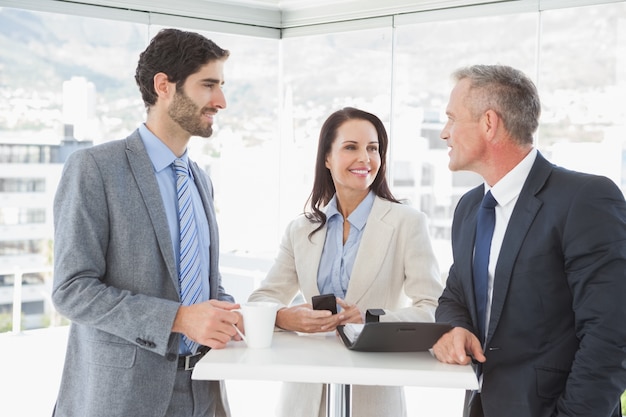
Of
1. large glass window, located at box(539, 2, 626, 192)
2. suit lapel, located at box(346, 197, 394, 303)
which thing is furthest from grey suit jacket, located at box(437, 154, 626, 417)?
large glass window, located at box(539, 2, 626, 192)

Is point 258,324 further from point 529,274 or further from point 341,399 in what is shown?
point 529,274

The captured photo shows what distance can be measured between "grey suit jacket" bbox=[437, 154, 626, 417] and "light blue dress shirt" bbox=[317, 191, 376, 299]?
61 centimetres

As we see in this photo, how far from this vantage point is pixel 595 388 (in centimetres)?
175

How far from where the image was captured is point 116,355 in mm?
1930

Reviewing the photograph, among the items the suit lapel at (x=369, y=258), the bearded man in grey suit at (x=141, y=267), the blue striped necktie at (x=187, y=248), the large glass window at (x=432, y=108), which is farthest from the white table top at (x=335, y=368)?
the large glass window at (x=432, y=108)

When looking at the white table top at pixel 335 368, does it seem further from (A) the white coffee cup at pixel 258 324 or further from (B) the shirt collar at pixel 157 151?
(B) the shirt collar at pixel 157 151

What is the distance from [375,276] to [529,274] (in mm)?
682

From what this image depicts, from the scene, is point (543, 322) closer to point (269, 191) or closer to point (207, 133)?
point (207, 133)

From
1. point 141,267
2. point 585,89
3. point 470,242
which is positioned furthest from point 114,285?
point 585,89

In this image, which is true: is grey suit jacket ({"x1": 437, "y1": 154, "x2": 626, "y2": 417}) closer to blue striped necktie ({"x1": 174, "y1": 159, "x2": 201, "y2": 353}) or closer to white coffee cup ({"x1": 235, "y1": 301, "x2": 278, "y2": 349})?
white coffee cup ({"x1": 235, "y1": 301, "x2": 278, "y2": 349})

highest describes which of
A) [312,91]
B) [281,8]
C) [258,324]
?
[281,8]

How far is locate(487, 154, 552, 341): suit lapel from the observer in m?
1.87

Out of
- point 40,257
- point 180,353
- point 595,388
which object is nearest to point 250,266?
point 40,257

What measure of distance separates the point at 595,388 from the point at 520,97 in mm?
778
